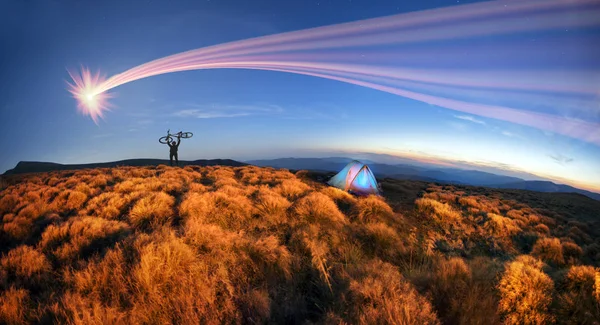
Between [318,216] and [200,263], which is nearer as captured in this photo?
[200,263]

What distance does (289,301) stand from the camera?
357 cm

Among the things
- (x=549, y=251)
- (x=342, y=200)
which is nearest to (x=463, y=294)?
(x=342, y=200)

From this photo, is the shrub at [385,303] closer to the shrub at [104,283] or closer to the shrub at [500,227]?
the shrub at [104,283]

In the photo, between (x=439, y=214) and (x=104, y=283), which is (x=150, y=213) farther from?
(x=439, y=214)

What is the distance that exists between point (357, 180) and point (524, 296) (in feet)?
43.9

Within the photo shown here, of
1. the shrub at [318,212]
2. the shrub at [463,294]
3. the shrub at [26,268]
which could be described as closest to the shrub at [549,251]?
the shrub at [463,294]

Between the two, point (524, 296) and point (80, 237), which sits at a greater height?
point (80, 237)

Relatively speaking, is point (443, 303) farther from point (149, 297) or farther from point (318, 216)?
point (318, 216)

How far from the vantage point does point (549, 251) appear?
891cm

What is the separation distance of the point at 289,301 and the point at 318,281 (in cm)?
77

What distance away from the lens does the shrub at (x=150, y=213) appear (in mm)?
6758

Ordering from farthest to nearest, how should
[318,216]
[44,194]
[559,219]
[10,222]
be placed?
1. [559,219]
2. [44,194]
3. [318,216]
4. [10,222]

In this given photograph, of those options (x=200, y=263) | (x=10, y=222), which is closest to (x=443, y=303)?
(x=200, y=263)

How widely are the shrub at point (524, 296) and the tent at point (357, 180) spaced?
12.5 meters
